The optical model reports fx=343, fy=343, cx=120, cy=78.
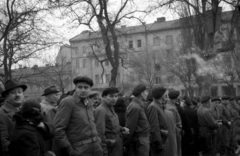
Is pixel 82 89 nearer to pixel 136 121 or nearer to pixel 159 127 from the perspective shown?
pixel 136 121

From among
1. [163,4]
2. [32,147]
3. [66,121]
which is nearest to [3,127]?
[32,147]

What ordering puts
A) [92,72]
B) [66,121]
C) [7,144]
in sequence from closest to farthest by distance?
[7,144], [66,121], [92,72]

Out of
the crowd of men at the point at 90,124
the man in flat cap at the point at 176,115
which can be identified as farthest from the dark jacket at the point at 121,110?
the man in flat cap at the point at 176,115

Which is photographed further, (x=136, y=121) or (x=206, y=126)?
(x=206, y=126)

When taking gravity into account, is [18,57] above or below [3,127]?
above

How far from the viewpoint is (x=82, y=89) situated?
560 cm

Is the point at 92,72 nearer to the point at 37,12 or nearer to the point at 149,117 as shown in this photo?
the point at 37,12

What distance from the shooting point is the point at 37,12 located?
12234 mm

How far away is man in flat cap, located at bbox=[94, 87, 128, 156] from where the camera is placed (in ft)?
20.1

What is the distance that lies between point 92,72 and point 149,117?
6728cm

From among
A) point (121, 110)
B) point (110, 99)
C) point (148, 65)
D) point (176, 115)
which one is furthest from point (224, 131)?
point (148, 65)

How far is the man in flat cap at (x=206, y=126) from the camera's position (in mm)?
10523

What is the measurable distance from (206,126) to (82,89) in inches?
248

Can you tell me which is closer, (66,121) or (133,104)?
(66,121)
